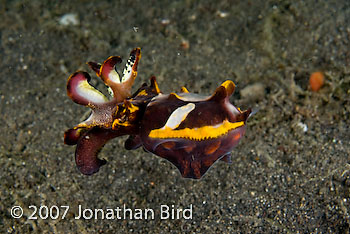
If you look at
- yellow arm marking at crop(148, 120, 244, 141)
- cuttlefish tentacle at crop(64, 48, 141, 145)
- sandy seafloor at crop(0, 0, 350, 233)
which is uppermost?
cuttlefish tentacle at crop(64, 48, 141, 145)

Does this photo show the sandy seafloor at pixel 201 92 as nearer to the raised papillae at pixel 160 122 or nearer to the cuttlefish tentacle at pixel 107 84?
the raised papillae at pixel 160 122

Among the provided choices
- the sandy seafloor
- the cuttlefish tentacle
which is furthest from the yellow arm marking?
the sandy seafloor

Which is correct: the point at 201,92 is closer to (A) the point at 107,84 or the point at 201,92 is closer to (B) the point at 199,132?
(A) the point at 107,84

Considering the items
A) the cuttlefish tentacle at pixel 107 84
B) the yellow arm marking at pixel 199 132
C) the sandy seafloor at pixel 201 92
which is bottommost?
the sandy seafloor at pixel 201 92

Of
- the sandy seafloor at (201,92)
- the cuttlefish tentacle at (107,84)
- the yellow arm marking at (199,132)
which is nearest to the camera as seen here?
the yellow arm marking at (199,132)

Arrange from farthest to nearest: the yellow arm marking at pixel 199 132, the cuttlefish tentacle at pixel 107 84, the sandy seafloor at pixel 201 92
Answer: the sandy seafloor at pixel 201 92 < the cuttlefish tentacle at pixel 107 84 < the yellow arm marking at pixel 199 132

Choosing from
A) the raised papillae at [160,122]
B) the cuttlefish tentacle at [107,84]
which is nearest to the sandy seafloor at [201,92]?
the raised papillae at [160,122]

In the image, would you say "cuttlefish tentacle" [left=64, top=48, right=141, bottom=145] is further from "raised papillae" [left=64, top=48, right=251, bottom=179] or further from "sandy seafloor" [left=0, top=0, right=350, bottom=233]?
"sandy seafloor" [left=0, top=0, right=350, bottom=233]

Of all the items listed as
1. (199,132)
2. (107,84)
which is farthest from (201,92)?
(199,132)
